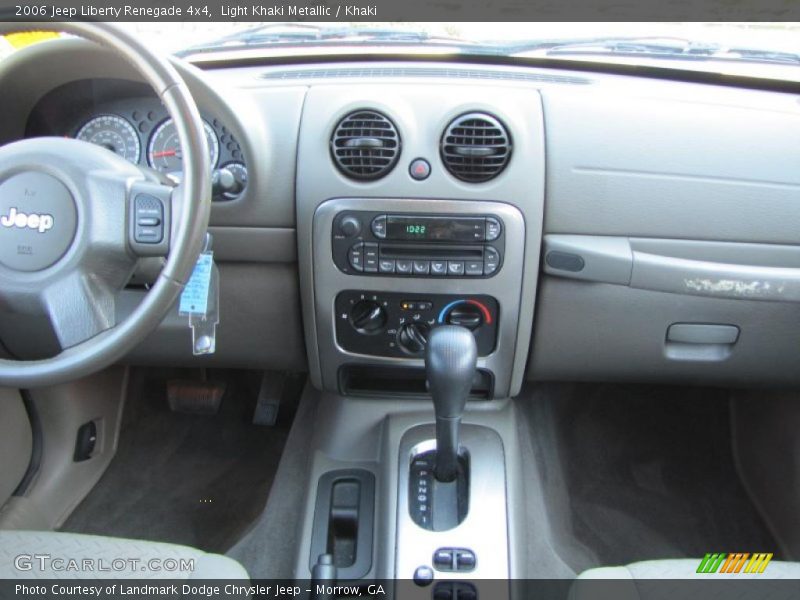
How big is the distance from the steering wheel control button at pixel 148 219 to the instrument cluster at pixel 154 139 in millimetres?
283

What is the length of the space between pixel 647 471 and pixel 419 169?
1146 millimetres

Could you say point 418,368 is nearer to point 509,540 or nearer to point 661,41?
point 509,540

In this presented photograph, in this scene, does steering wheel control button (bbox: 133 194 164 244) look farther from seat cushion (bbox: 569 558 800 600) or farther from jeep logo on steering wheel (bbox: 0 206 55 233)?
seat cushion (bbox: 569 558 800 600)

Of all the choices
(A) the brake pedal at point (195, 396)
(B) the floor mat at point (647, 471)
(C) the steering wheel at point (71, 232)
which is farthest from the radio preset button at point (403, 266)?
(A) the brake pedal at point (195, 396)

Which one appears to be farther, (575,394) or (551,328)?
(575,394)

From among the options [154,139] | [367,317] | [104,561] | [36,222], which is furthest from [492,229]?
[104,561]

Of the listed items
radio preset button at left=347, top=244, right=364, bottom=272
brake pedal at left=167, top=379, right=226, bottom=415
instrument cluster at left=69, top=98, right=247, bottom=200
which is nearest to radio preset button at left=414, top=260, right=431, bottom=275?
radio preset button at left=347, top=244, right=364, bottom=272

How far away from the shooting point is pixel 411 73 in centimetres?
147

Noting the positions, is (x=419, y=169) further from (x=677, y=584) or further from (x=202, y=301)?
(x=677, y=584)

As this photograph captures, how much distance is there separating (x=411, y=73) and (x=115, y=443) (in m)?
1.36

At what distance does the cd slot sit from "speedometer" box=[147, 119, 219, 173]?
0.40 meters

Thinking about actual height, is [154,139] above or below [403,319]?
above

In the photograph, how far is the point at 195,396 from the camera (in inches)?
81.9

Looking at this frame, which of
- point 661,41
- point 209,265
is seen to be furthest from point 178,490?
point 661,41
